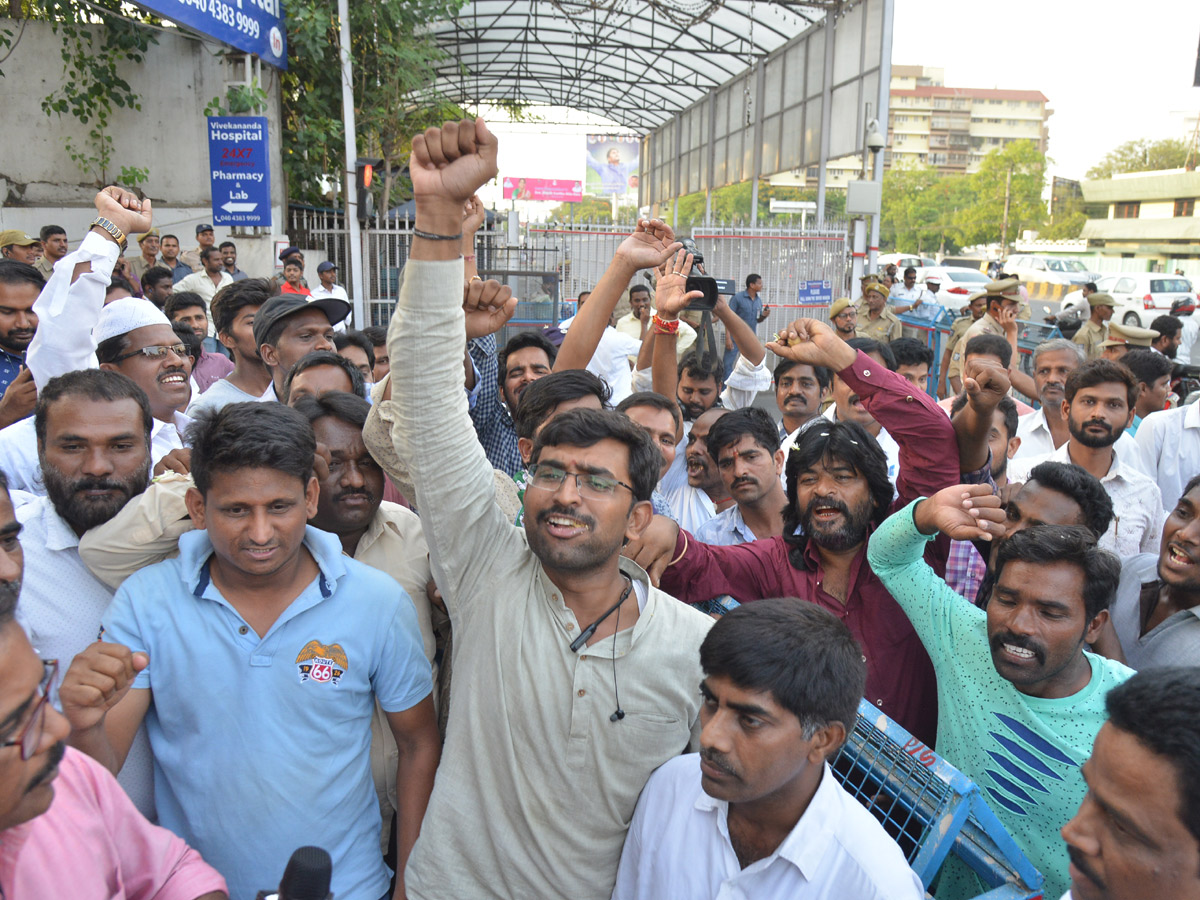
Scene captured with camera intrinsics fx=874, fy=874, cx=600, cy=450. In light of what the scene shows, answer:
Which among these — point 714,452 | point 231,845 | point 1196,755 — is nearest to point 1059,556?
point 1196,755

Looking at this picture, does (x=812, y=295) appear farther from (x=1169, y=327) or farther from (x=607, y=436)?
(x=607, y=436)

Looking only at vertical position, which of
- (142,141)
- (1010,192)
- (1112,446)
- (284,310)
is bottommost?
(1112,446)

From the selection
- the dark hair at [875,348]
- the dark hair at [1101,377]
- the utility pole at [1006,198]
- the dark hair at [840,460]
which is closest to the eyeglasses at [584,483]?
the dark hair at [840,460]

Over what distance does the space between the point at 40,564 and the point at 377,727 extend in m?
0.91

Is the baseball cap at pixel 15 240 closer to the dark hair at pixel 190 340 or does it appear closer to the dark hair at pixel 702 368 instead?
the dark hair at pixel 190 340

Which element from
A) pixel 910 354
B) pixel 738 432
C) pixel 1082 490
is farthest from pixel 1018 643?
pixel 910 354

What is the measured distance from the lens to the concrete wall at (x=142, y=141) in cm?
1142

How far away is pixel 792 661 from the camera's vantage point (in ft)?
5.80

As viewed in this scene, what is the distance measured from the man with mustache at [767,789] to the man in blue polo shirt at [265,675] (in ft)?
2.16

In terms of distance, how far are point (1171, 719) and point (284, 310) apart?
3.68m

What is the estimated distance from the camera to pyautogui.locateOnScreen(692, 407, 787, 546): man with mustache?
343 cm

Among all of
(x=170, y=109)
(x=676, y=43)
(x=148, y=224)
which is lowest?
(x=148, y=224)

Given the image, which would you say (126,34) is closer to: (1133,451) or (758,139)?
(1133,451)

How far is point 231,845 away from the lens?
192 centimetres
